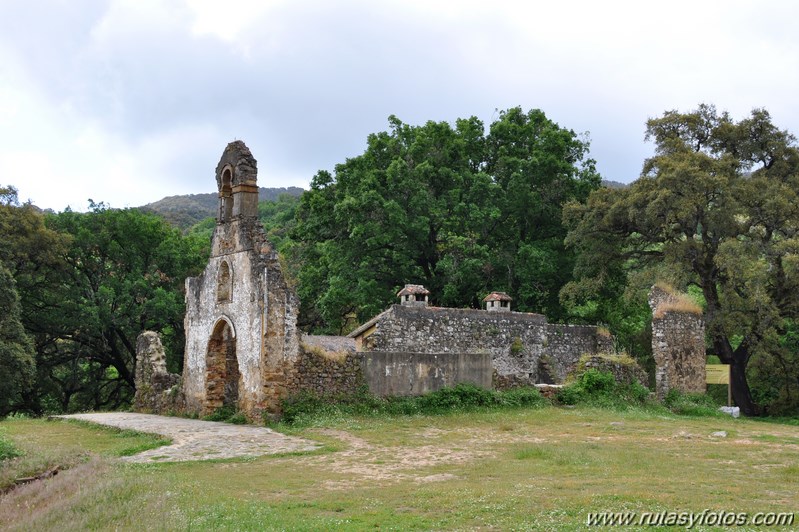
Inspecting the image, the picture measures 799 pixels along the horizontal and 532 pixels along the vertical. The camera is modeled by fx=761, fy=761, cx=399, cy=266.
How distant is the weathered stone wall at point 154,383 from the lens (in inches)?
858

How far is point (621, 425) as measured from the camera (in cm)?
1688

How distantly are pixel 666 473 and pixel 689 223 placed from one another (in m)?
17.0

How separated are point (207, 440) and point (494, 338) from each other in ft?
43.6

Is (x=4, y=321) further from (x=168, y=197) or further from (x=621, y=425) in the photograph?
(x=168, y=197)

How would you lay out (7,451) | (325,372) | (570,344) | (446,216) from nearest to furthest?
(7,451), (325,372), (570,344), (446,216)

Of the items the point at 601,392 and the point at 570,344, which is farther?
the point at 570,344

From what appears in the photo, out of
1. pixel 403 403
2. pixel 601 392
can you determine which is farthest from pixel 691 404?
pixel 403 403

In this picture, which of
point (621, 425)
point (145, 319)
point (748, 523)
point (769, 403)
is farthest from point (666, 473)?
point (145, 319)

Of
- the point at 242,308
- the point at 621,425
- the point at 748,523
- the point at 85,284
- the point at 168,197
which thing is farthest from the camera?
the point at 168,197

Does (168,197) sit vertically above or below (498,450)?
above

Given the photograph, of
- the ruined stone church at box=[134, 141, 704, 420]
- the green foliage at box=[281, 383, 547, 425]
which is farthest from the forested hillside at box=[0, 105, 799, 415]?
the green foliage at box=[281, 383, 547, 425]

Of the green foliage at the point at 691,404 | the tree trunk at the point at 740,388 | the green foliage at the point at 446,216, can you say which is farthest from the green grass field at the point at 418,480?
the green foliage at the point at 446,216

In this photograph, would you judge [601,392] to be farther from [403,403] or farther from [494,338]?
[403,403]

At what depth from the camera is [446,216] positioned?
100 ft
